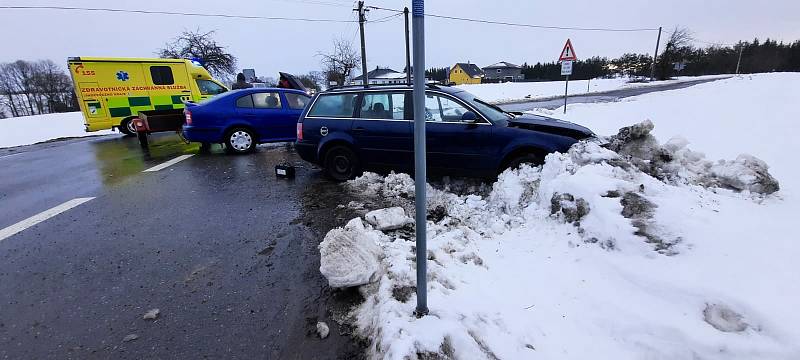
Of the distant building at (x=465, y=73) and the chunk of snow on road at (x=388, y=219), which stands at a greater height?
the distant building at (x=465, y=73)

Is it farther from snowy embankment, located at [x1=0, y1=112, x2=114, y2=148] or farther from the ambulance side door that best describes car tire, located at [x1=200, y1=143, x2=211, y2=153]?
snowy embankment, located at [x1=0, y1=112, x2=114, y2=148]

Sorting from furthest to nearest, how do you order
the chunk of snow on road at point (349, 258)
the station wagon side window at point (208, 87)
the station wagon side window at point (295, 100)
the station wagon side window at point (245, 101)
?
the station wagon side window at point (208, 87) → the station wagon side window at point (295, 100) → the station wagon side window at point (245, 101) → the chunk of snow on road at point (349, 258)

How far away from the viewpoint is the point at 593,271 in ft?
9.20

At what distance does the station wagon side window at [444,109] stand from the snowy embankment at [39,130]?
1608cm

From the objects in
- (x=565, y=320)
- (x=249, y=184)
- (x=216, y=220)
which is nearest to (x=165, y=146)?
(x=249, y=184)

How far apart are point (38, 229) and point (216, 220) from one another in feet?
6.67

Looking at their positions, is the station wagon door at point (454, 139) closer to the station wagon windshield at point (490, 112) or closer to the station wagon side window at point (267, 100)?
the station wagon windshield at point (490, 112)

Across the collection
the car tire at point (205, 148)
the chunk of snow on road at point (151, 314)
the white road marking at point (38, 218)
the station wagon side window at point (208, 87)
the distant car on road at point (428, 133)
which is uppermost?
the station wagon side window at point (208, 87)

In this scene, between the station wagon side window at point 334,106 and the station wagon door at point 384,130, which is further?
the station wagon side window at point 334,106

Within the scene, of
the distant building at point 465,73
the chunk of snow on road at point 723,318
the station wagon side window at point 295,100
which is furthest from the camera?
the distant building at point 465,73

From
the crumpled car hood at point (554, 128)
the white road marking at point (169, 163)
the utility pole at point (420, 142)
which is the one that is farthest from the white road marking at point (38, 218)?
the crumpled car hood at point (554, 128)

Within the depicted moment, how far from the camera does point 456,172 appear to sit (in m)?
5.42

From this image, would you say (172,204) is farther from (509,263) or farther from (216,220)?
(509,263)

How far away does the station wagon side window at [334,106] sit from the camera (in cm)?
603
